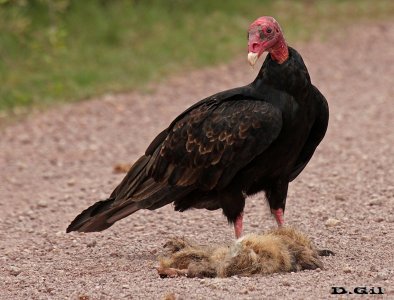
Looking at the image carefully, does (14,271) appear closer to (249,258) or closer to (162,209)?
(249,258)

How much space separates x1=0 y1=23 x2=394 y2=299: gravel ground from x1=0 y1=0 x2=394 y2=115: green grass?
0.54 metres

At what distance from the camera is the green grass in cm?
1319

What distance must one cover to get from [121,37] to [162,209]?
8271 mm

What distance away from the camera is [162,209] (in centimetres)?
780

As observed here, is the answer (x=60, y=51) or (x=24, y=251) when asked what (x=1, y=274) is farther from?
(x=60, y=51)

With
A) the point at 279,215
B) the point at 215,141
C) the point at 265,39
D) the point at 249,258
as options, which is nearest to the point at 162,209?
the point at 279,215

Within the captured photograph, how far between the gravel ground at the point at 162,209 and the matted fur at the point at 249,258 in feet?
0.29

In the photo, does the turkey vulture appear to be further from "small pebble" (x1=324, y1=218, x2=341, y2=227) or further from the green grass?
the green grass

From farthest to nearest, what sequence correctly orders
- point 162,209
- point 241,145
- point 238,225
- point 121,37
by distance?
point 121,37 < point 162,209 < point 238,225 < point 241,145

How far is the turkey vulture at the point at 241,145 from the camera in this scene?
224 inches

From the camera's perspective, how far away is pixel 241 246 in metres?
5.40

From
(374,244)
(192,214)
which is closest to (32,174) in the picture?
(192,214)

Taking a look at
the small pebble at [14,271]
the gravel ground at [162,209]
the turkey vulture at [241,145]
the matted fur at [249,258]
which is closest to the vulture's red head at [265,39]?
the turkey vulture at [241,145]

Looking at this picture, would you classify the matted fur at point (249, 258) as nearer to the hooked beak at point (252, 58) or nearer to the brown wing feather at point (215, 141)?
the brown wing feather at point (215, 141)
